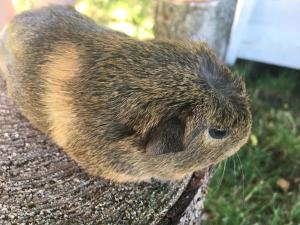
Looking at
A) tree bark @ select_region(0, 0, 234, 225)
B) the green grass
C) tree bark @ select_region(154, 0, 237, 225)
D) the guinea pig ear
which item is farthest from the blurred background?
the guinea pig ear

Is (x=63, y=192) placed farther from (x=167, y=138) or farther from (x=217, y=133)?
(x=217, y=133)

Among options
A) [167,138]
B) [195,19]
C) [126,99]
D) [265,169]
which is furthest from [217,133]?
[195,19]

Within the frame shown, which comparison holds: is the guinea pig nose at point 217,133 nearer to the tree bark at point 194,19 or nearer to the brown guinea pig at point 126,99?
the brown guinea pig at point 126,99

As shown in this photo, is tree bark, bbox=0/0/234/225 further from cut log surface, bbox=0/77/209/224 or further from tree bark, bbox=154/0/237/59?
tree bark, bbox=154/0/237/59

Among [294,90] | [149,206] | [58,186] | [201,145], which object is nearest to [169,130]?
[201,145]

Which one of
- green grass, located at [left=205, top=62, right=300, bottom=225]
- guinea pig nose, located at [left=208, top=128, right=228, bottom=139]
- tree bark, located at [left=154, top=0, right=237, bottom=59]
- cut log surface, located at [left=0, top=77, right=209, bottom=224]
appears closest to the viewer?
cut log surface, located at [left=0, top=77, right=209, bottom=224]

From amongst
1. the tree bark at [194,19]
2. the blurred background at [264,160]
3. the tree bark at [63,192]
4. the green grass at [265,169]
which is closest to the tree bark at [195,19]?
the tree bark at [194,19]

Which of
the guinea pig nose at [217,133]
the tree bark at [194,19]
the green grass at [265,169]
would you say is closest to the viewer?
the guinea pig nose at [217,133]
